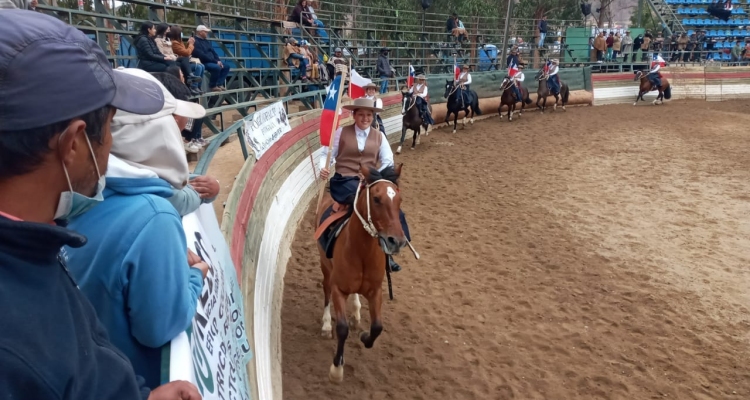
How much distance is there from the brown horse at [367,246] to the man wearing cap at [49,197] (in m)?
3.29

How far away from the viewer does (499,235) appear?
928 centimetres

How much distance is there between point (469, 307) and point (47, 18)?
6105 millimetres

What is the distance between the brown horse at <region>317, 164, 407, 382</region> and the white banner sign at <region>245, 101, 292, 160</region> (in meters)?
2.28

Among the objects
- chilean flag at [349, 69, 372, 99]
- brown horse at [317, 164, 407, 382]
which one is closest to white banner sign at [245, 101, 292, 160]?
chilean flag at [349, 69, 372, 99]

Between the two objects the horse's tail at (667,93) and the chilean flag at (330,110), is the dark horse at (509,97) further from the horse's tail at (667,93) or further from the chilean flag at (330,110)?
the chilean flag at (330,110)

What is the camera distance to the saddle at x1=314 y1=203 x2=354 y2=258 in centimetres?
562

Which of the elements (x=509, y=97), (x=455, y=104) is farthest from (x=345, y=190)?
(x=509, y=97)

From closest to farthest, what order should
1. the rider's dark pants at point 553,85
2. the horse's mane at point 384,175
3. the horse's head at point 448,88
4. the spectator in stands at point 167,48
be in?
the horse's mane at point 384,175, the spectator in stands at point 167,48, the horse's head at point 448,88, the rider's dark pants at point 553,85

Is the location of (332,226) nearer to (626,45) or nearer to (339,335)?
(339,335)

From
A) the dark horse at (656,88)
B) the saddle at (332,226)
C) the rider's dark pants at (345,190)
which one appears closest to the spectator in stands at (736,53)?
the dark horse at (656,88)

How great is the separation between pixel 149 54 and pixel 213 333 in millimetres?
7791

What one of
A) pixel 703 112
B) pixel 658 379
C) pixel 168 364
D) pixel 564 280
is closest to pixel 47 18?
pixel 168 364

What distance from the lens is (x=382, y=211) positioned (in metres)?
4.57

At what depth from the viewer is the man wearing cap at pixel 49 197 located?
1.04 m
